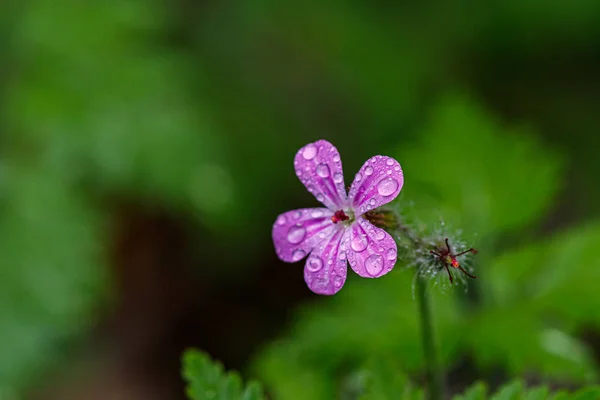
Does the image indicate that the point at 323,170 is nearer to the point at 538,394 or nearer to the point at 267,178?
the point at 538,394

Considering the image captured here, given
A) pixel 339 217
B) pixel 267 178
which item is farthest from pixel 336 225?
pixel 267 178

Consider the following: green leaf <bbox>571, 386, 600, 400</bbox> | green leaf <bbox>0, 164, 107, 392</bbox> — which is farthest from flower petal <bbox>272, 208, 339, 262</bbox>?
green leaf <bbox>0, 164, 107, 392</bbox>

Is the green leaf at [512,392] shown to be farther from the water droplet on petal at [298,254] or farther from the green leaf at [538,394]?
the water droplet on petal at [298,254]

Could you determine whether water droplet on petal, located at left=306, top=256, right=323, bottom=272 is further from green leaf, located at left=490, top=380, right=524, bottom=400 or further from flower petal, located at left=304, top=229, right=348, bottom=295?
green leaf, located at left=490, top=380, right=524, bottom=400

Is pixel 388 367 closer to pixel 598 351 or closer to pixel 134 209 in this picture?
pixel 598 351

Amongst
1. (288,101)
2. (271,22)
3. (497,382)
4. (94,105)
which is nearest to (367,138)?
(288,101)

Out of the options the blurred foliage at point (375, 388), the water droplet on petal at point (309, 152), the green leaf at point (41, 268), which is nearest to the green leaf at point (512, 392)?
the blurred foliage at point (375, 388)

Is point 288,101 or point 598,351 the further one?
point 288,101
